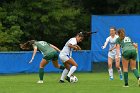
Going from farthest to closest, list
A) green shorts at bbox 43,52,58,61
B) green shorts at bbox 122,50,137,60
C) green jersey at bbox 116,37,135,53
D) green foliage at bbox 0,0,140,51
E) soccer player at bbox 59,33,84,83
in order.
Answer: green foliage at bbox 0,0,140,51 → soccer player at bbox 59,33,84,83 → green shorts at bbox 43,52,58,61 → green jersey at bbox 116,37,135,53 → green shorts at bbox 122,50,137,60

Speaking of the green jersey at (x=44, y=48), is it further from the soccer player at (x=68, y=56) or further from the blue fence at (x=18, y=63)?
the blue fence at (x=18, y=63)

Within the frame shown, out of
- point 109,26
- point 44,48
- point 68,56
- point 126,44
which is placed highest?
point 126,44

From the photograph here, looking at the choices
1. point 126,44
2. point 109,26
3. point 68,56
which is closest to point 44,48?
point 68,56

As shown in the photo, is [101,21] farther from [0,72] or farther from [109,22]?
[0,72]

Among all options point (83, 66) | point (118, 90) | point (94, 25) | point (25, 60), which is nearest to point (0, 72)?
point (25, 60)

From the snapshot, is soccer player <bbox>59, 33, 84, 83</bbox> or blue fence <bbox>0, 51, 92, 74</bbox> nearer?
soccer player <bbox>59, 33, 84, 83</bbox>

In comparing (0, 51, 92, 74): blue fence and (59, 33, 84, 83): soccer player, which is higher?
(59, 33, 84, 83): soccer player

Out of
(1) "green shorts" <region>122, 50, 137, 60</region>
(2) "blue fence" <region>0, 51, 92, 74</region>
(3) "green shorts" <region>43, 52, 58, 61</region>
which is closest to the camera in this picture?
(1) "green shorts" <region>122, 50, 137, 60</region>

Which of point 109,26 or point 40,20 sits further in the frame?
point 40,20

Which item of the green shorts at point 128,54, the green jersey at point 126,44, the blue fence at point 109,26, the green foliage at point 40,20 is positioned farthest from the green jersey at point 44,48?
the green foliage at point 40,20

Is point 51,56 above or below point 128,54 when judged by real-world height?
below

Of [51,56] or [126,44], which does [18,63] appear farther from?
[126,44]

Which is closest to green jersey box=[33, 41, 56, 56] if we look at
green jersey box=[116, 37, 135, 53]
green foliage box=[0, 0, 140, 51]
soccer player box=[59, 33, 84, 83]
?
soccer player box=[59, 33, 84, 83]

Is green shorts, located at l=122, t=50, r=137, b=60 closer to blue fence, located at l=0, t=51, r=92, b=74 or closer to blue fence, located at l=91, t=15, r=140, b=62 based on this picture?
blue fence, located at l=0, t=51, r=92, b=74
